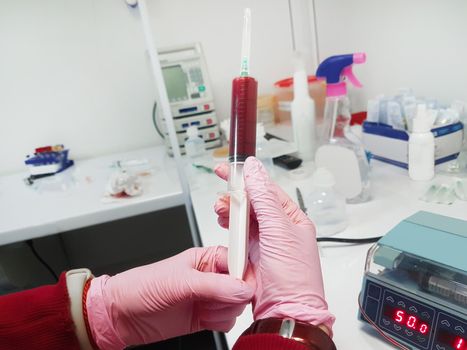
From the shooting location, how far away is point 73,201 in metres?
1.03

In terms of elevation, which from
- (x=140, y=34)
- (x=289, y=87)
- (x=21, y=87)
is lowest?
(x=289, y=87)

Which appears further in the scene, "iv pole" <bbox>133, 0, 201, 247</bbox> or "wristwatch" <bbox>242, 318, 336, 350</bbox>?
"iv pole" <bbox>133, 0, 201, 247</bbox>

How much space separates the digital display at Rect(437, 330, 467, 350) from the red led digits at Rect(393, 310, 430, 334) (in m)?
0.02

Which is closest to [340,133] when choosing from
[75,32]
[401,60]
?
[401,60]

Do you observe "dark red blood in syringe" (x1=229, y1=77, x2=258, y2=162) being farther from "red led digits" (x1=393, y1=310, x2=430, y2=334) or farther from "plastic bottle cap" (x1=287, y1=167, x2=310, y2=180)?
"plastic bottle cap" (x1=287, y1=167, x2=310, y2=180)

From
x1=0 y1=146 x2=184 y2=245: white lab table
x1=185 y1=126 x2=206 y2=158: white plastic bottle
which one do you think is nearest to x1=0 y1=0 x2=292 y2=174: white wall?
x1=0 y1=146 x2=184 y2=245: white lab table

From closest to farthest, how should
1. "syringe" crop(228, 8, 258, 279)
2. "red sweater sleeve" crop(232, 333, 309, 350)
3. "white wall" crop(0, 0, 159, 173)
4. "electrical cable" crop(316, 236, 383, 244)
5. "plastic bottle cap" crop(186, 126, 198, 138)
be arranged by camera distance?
1. "red sweater sleeve" crop(232, 333, 309, 350)
2. "syringe" crop(228, 8, 258, 279)
3. "electrical cable" crop(316, 236, 383, 244)
4. "plastic bottle cap" crop(186, 126, 198, 138)
5. "white wall" crop(0, 0, 159, 173)

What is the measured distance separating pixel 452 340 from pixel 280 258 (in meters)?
0.21

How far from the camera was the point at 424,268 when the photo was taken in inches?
16.7

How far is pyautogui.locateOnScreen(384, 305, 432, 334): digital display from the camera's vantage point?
0.40 meters

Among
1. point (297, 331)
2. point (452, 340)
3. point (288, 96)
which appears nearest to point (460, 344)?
point (452, 340)

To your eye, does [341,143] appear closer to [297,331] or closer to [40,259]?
[297,331]

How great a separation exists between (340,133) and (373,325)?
2.11ft

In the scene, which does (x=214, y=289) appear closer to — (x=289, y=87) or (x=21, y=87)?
(x=289, y=87)
